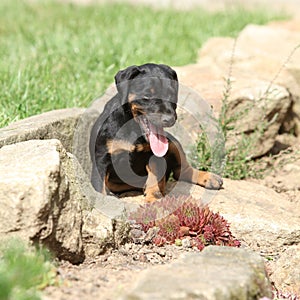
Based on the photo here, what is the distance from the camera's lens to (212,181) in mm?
5297

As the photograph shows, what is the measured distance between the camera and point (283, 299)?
366 centimetres

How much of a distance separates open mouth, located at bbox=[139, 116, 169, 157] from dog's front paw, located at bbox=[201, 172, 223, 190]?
2.17ft

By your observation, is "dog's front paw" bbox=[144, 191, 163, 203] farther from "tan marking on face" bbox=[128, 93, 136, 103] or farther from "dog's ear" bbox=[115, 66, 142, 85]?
"dog's ear" bbox=[115, 66, 142, 85]

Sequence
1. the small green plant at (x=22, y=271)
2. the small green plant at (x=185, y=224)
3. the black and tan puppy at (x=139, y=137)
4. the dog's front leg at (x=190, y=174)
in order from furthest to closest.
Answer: the dog's front leg at (x=190, y=174), the black and tan puppy at (x=139, y=137), the small green plant at (x=185, y=224), the small green plant at (x=22, y=271)

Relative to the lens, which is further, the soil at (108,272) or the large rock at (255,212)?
the large rock at (255,212)

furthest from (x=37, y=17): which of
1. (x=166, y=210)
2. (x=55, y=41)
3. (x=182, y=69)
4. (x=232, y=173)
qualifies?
(x=166, y=210)

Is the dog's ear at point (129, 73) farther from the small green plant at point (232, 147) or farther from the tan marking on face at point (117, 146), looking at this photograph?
the small green plant at point (232, 147)

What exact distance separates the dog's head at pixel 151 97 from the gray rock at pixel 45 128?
2.38 ft

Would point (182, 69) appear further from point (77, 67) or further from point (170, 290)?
point (170, 290)

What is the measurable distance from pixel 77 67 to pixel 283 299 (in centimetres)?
500

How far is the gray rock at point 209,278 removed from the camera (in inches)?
107

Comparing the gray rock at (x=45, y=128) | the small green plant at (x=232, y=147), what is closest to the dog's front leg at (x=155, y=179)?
the small green plant at (x=232, y=147)

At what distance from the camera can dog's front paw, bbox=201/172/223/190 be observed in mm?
5289

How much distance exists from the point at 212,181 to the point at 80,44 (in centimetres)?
408
